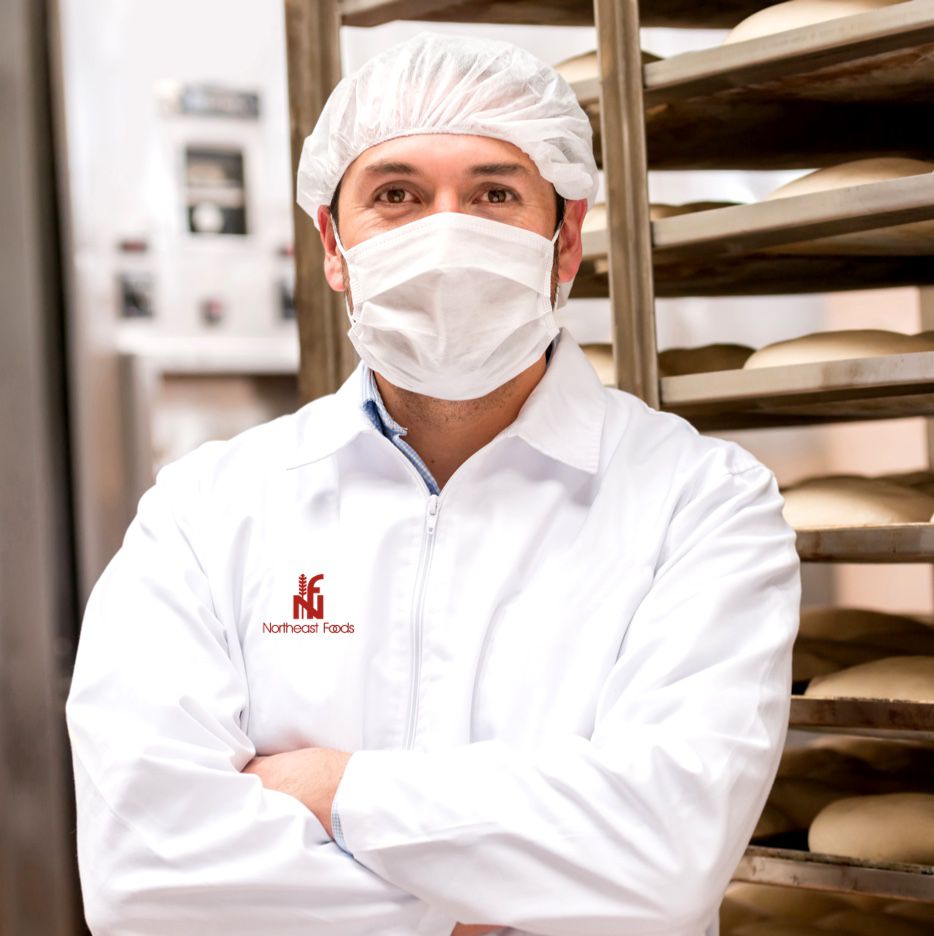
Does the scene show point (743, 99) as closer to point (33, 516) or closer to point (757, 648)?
point (757, 648)

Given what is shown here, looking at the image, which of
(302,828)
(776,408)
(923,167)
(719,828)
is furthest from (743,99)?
(302,828)

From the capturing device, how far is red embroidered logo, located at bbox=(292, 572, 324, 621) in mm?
1491

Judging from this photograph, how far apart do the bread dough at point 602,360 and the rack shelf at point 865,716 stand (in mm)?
572

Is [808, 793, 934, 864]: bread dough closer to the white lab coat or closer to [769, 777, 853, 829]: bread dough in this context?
[769, 777, 853, 829]: bread dough

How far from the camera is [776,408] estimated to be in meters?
1.92

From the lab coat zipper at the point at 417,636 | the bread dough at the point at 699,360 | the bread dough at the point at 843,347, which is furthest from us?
the bread dough at the point at 699,360

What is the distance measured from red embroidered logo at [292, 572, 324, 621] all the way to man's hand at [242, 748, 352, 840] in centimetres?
16

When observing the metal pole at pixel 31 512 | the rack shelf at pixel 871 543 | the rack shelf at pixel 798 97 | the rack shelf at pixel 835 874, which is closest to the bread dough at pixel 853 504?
the rack shelf at pixel 871 543

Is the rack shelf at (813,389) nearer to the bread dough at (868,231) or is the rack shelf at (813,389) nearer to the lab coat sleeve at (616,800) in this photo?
the bread dough at (868,231)

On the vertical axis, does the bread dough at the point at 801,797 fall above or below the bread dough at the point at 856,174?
below

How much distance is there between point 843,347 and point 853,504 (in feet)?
0.75

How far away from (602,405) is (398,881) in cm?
64

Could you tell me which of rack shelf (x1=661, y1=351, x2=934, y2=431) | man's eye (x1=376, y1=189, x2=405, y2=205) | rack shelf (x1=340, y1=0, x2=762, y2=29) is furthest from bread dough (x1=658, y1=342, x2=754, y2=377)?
man's eye (x1=376, y1=189, x2=405, y2=205)

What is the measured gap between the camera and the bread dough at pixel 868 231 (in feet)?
5.64
